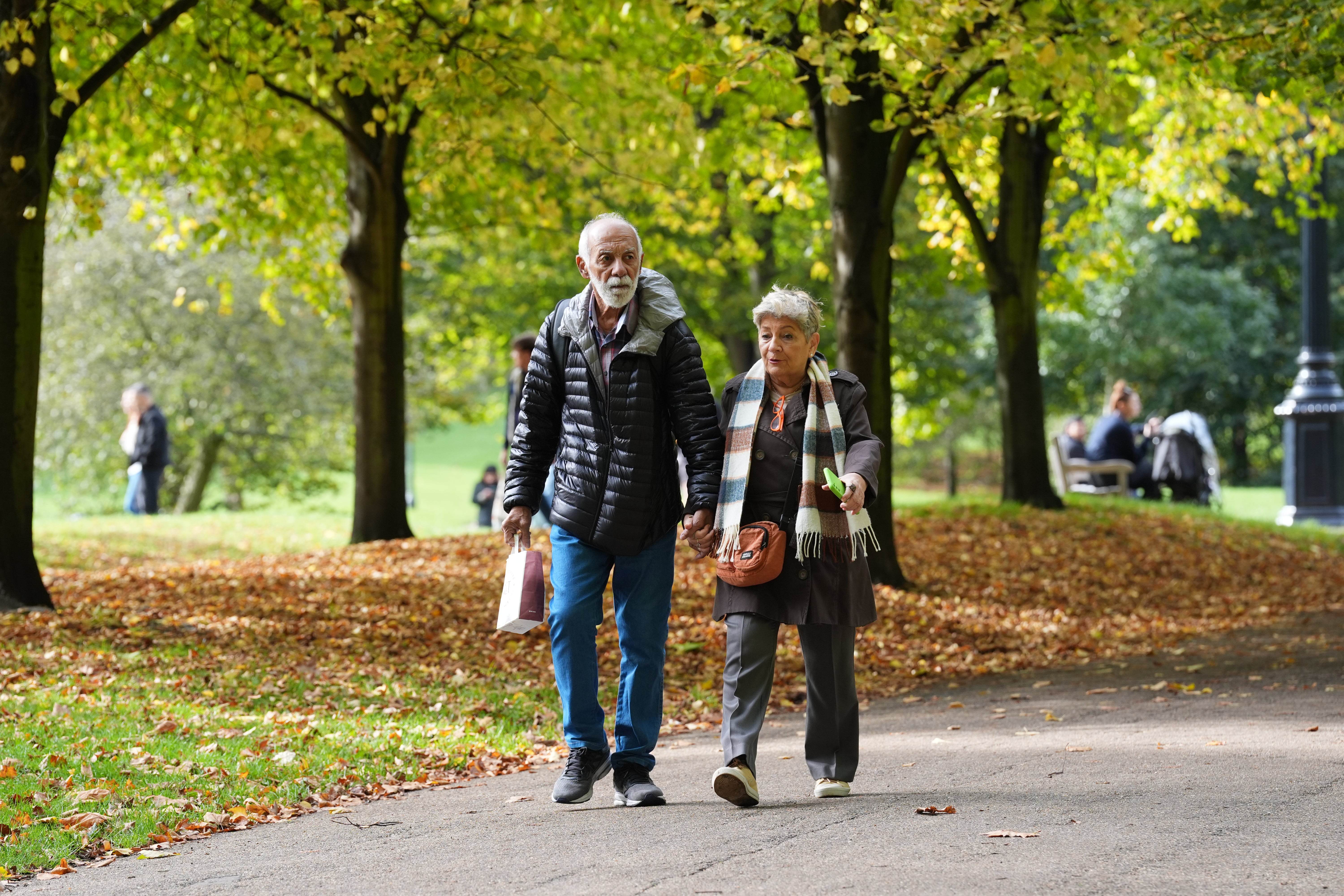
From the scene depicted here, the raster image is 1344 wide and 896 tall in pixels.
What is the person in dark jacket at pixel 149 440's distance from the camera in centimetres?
1956

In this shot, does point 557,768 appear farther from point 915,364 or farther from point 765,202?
point 915,364

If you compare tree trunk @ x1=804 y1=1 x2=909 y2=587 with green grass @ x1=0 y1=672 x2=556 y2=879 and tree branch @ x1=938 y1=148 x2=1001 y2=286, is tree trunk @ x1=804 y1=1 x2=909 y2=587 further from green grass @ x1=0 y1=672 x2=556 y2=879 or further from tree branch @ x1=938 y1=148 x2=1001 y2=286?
green grass @ x1=0 y1=672 x2=556 y2=879

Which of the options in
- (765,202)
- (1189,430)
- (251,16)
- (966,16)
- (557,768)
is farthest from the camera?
(1189,430)

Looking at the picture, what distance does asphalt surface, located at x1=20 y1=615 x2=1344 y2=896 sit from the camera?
4.11m

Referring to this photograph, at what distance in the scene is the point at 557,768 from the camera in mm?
6656

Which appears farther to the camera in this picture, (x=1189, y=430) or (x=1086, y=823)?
(x=1189, y=430)

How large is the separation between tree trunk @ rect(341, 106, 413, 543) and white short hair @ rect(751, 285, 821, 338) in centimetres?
908

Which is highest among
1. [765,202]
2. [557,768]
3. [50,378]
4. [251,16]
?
[251,16]

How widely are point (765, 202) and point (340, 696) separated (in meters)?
9.98

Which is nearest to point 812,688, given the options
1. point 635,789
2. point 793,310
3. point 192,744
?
point 635,789

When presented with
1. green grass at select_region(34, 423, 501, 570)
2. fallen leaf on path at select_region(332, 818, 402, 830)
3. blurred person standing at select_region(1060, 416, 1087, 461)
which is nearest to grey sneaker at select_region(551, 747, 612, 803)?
fallen leaf on path at select_region(332, 818, 402, 830)

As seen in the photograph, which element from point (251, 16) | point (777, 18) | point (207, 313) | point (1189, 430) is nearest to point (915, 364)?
point (1189, 430)

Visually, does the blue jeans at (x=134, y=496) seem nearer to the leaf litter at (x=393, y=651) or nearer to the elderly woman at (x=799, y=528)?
the leaf litter at (x=393, y=651)

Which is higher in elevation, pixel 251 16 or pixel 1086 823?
pixel 251 16
